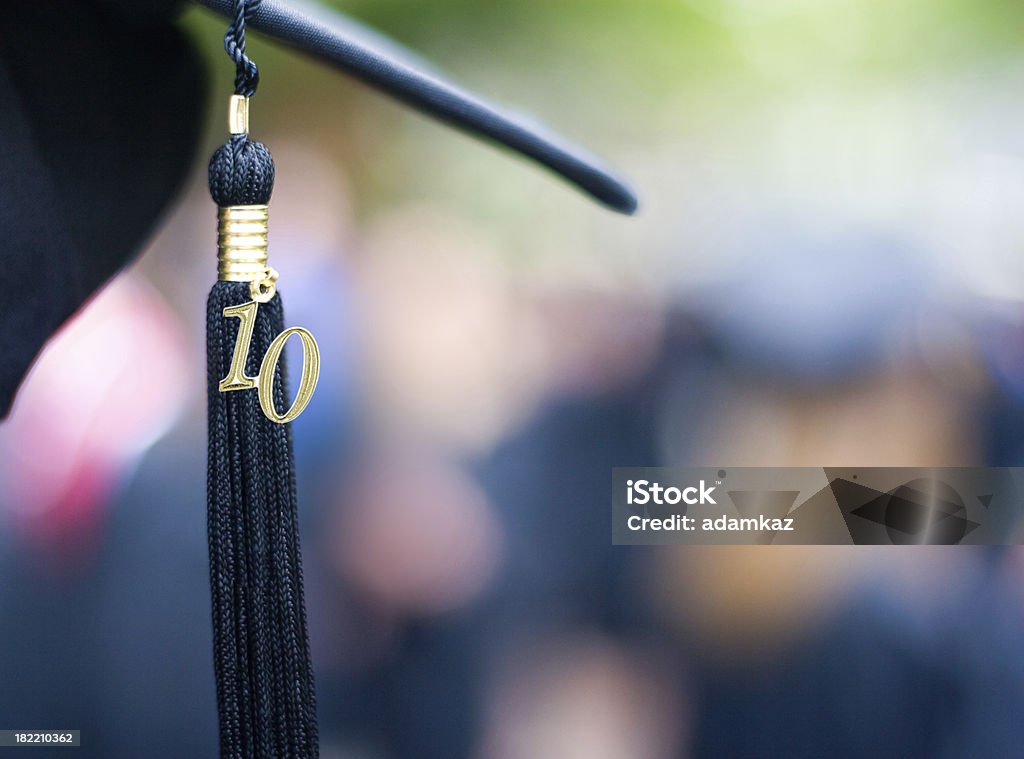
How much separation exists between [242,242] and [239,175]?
5 cm

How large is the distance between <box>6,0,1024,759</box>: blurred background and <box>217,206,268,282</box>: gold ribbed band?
243 millimetres

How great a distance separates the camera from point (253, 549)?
2.23 ft

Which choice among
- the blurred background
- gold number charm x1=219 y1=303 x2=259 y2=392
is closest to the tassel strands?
gold number charm x1=219 y1=303 x2=259 y2=392

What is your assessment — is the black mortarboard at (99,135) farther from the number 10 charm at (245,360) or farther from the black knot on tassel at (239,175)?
the number 10 charm at (245,360)

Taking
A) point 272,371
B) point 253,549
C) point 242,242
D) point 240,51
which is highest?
point 240,51

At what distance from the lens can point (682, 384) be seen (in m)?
0.91

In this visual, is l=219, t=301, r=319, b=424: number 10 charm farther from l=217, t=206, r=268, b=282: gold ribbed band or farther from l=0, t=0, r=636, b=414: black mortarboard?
l=0, t=0, r=636, b=414: black mortarboard

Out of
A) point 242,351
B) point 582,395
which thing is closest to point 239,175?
point 242,351

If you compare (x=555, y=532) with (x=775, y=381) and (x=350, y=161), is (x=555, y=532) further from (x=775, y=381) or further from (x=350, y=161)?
(x=350, y=161)

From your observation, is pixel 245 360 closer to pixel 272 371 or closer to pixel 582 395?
pixel 272 371

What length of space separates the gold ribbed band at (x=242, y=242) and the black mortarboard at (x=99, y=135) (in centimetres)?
24

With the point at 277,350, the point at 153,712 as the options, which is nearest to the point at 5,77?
the point at 277,350

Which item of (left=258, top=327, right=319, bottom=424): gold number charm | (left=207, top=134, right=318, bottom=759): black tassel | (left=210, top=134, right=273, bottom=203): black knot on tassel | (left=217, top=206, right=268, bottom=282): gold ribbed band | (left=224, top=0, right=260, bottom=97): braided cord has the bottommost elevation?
(left=207, top=134, right=318, bottom=759): black tassel

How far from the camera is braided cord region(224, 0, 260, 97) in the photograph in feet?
2.16
